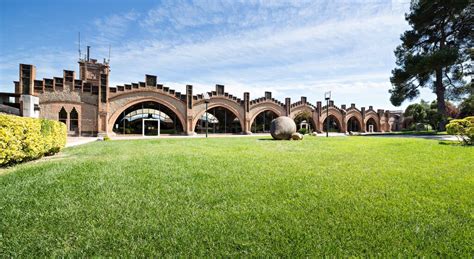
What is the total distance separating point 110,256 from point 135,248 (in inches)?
9.4

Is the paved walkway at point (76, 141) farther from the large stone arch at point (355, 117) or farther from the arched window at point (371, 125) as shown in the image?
the arched window at point (371, 125)

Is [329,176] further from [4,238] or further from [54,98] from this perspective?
[54,98]

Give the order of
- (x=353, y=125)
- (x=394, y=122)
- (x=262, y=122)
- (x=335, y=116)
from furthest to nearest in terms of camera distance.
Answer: (x=394, y=122), (x=353, y=125), (x=335, y=116), (x=262, y=122)

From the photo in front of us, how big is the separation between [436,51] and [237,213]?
27817 millimetres

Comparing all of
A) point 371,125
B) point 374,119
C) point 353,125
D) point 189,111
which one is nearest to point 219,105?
point 189,111

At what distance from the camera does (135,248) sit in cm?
251

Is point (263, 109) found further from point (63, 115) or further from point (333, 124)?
point (63, 115)

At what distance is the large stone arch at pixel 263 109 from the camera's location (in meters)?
36.8

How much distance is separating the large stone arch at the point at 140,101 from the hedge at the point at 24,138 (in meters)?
17.4

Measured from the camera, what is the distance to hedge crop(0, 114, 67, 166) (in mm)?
6556

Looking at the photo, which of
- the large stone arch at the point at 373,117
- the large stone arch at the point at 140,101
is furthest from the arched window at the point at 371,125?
the large stone arch at the point at 140,101

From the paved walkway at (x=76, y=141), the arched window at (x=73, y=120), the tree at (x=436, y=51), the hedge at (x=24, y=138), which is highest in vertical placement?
the tree at (x=436, y=51)

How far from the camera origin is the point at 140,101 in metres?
27.6

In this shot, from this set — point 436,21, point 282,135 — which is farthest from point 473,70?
point 282,135
